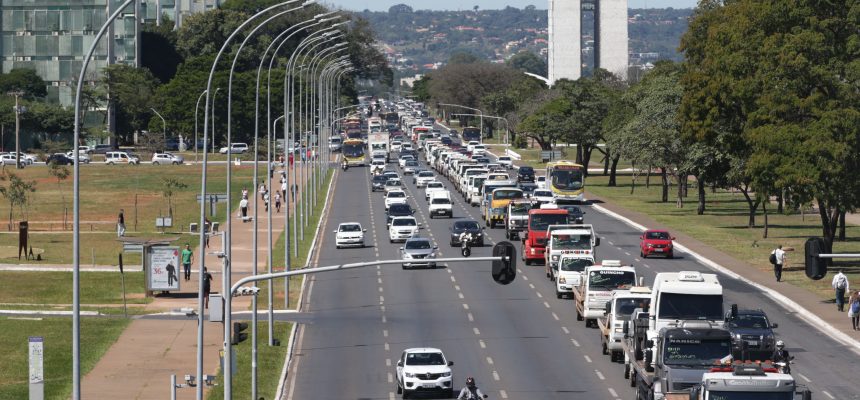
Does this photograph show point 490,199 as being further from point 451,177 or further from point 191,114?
point 191,114

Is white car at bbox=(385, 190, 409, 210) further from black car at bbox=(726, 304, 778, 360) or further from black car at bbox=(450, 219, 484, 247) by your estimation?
black car at bbox=(726, 304, 778, 360)

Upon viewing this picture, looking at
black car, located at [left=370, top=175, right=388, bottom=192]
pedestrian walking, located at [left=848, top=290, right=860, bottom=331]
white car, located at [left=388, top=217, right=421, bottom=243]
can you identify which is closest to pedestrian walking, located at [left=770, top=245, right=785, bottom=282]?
pedestrian walking, located at [left=848, top=290, right=860, bottom=331]

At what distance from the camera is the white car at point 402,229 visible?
278 ft

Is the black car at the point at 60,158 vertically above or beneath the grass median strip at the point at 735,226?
above

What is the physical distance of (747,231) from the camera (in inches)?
3644

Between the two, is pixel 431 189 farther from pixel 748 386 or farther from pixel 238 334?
pixel 748 386

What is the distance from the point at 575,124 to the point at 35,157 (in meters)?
60.4

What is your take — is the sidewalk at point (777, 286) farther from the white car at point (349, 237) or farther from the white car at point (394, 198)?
the white car at point (349, 237)

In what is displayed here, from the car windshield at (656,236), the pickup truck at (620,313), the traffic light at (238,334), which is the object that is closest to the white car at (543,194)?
the car windshield at (656,236)

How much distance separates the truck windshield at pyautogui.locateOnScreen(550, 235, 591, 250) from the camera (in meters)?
65.9

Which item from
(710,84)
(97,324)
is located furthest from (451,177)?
(97,324)

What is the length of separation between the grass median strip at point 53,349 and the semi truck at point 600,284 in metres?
15.4

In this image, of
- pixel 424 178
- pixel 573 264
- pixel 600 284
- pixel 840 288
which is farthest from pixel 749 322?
pixel 424 178

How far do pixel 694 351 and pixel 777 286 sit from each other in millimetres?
30307
